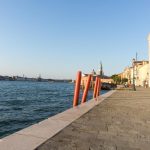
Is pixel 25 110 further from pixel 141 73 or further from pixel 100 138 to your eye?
pixel 141 73

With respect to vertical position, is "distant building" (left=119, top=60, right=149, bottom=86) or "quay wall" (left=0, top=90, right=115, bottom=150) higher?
"distant building" (left=119, top=60, right=149, bottom=86)

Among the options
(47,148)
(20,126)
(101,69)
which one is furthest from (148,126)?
(101,69)

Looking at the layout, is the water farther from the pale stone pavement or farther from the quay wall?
the pale stone pavement

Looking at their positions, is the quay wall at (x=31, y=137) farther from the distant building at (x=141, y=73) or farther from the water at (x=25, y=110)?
the distant building at (x=141, y=73)

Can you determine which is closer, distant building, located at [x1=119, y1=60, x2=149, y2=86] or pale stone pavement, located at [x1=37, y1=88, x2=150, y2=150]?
pale stone pavement, located at [x1=37, y1=88, x2=150, y2=150]

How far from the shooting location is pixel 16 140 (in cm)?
367

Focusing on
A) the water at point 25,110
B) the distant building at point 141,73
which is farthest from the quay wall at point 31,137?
the distant building at point 141,73

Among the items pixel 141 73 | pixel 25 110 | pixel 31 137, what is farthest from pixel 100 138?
pixel 141 73

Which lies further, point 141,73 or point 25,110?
point 141,73

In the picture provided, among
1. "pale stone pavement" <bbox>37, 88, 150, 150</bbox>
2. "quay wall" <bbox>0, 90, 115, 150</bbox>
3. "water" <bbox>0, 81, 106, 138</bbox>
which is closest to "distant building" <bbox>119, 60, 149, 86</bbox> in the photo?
"water" <bbox>0, 81, 106, 138</bbox>

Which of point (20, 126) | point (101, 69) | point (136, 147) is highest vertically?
point (101, 69)

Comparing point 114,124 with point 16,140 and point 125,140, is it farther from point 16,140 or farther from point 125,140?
point 16,140

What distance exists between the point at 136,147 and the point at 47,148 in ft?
4.92

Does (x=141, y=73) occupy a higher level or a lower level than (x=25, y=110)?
higher
